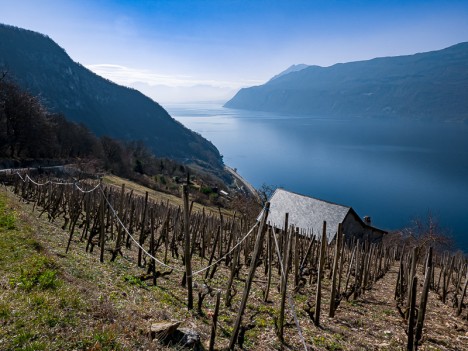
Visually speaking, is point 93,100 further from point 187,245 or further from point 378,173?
point 187,245

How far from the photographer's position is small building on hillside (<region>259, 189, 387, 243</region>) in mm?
29406

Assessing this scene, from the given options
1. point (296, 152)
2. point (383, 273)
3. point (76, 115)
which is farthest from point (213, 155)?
point (383, 273)

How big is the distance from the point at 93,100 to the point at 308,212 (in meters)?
147

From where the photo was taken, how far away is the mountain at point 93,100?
136m

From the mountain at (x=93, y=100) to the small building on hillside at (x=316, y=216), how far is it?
93.5m

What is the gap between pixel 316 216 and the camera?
99.7ft

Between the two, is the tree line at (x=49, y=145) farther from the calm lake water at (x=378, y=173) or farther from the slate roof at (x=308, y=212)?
the calm lake water at (x=378, y=173)

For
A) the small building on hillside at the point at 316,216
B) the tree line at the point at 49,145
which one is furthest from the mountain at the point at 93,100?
the small building on hillside at the point at 316,216

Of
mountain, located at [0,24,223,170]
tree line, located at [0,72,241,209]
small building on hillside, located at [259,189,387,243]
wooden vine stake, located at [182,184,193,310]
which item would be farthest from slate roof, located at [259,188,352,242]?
mountain, located at [0,24,223,170]

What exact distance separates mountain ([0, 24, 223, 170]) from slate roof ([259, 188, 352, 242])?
93.3 m

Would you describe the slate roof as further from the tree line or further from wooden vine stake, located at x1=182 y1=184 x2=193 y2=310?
the tree line

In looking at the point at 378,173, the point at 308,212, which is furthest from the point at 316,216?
the point at 378,173

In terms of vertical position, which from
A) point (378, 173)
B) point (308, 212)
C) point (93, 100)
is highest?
point (93, 100)

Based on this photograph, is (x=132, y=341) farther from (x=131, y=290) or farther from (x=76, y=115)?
(x=76, y=115)
